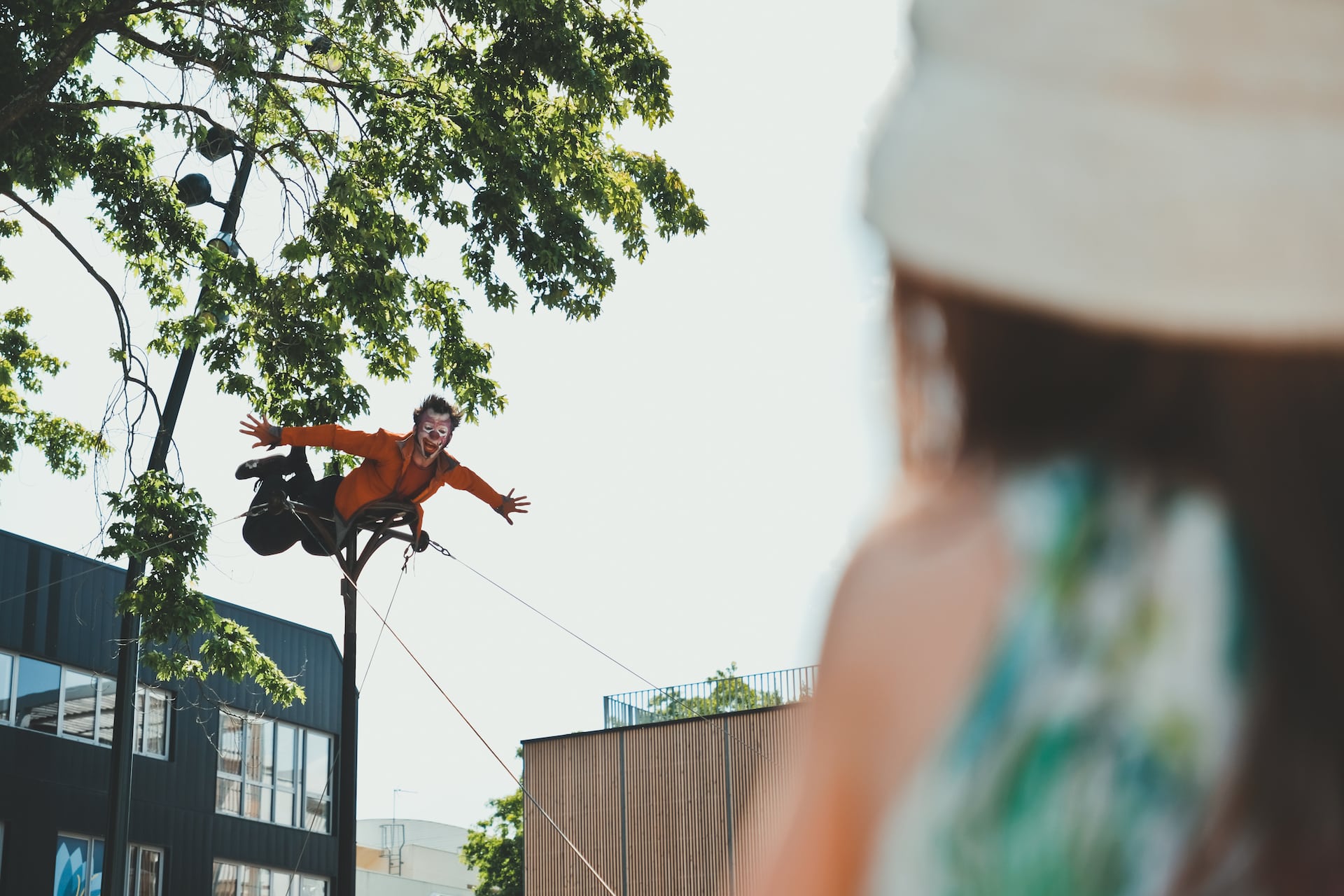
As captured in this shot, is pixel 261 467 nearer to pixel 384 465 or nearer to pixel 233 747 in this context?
pixel 384 465

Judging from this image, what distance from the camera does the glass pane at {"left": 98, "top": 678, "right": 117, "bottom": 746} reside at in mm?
20266

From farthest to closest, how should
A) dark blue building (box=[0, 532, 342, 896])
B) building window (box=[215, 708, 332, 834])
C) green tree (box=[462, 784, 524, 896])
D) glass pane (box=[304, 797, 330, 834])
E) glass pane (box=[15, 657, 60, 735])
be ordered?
green tree (box=[462, 784, 524, 896]) → glass pane (box=[304, 797, 330, 834]) → building window (box=[215, 708, 332, 834]) → glass pane (box=[15, 657, 60, 735]) → dark blue building (box=[0, 532, 342, 896])

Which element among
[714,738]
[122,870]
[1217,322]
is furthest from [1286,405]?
[714,738]

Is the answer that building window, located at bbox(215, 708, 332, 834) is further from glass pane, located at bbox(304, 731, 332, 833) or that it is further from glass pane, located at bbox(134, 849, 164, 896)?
glass pane, located at bbox(134, 849, 164, 896)

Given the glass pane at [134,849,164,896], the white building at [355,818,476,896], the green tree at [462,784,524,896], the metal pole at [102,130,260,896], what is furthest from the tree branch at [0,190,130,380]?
the white building at [355,818,476,896]

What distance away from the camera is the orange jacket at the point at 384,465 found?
27.5 feet

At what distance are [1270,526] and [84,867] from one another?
70.8 feet

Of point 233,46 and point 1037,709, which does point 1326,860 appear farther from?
point 233,46

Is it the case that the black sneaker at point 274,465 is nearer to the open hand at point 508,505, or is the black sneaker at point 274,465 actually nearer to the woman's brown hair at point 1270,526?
the open hand at point 508,505

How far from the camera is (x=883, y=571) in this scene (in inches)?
16.0

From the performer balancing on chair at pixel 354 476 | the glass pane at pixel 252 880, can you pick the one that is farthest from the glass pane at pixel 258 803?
the performer balancing on chair at pixel 354 476

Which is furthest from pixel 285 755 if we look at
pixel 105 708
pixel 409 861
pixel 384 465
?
pixel 409 861

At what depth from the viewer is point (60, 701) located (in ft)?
64.4

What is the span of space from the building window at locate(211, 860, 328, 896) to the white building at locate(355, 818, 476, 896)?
26.5 m
